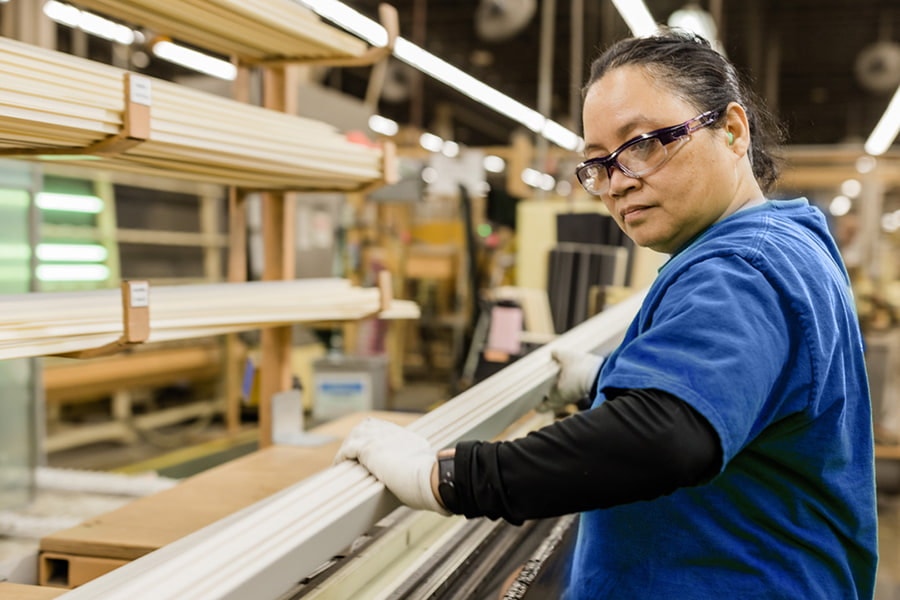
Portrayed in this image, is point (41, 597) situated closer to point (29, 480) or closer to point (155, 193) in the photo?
point (29, 480)

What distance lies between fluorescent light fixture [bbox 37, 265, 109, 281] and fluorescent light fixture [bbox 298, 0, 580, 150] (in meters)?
2.23

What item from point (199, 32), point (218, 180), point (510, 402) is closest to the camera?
point (510, 402)

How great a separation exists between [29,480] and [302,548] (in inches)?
72.1

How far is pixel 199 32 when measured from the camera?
1.78 metres

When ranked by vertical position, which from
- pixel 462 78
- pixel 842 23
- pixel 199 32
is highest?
pixel 842 23

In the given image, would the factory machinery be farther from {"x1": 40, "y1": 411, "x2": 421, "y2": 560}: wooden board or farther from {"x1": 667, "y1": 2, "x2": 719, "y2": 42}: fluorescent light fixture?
{"x1": 667, "y1": 2, "x2": 719, "y2": 42}: fluorescent light fixture

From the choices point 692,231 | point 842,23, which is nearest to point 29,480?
point 692,231

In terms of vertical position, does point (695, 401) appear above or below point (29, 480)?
above

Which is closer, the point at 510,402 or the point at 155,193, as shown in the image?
the point at 510,402

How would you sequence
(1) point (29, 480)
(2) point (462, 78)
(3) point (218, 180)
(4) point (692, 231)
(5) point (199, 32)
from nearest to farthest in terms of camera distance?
(4) point (692, 231) → (5) point (199, 32) → (3) point (218, 180) → (1) point (29, 480) → (2) point (462, 78)

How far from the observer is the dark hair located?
1093 millimetres

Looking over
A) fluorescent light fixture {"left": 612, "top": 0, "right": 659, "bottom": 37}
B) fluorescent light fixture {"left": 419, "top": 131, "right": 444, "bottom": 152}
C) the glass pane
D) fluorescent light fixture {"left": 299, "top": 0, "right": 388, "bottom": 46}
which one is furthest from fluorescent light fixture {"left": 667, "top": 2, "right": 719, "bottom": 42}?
fluorescent light fixture {"left": 419, "top": 131, "right": 444, "bottom": 152}

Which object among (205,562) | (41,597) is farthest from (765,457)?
(41,597)

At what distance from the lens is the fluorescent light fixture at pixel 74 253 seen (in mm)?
4754
